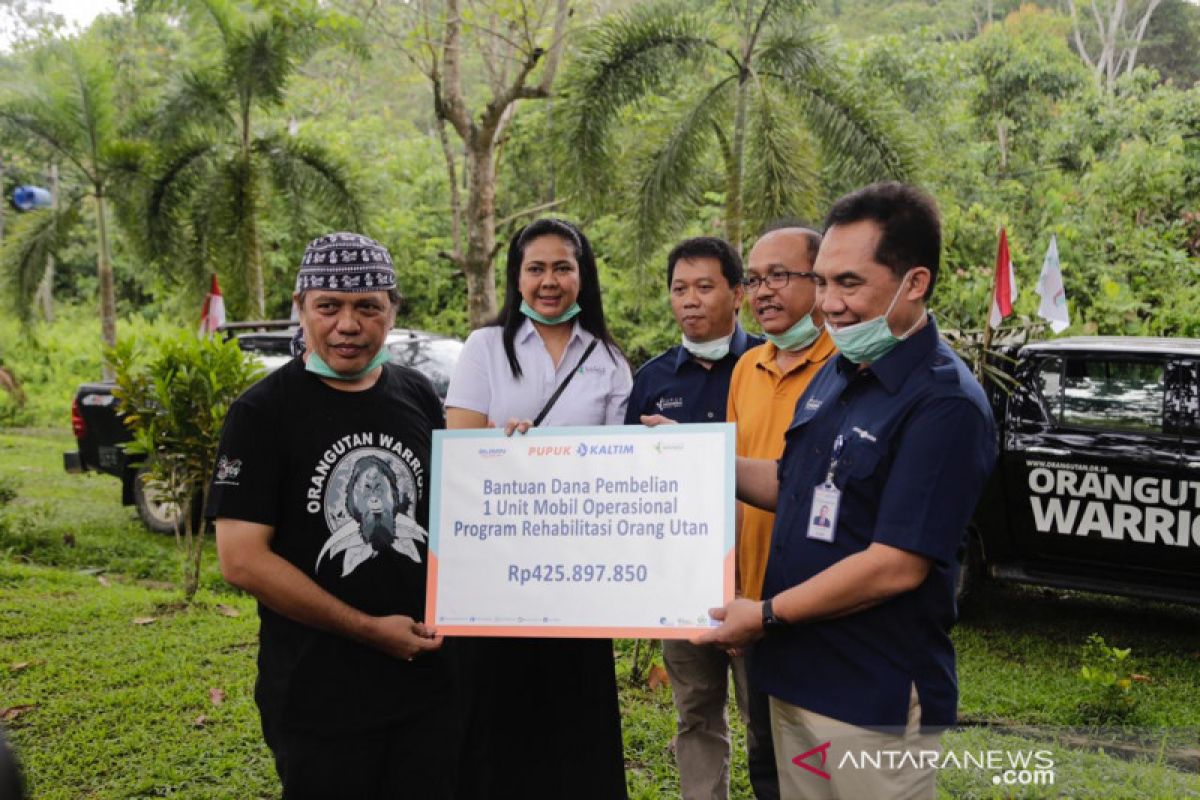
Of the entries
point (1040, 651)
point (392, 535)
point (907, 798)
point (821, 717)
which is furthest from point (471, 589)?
point (1040, 651)

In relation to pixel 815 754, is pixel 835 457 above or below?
above

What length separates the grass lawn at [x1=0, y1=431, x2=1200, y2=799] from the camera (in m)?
4.13

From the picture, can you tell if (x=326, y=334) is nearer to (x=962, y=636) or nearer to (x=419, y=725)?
(x=419, y=725)

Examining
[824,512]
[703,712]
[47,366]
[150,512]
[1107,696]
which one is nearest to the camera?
[824,512]

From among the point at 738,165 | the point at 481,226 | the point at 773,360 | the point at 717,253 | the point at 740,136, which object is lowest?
the point at 773,360

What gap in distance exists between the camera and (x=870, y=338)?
227 cm

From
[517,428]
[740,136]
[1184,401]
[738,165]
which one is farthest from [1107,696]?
[740,136]

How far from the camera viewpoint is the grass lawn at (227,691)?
4133 millimetres

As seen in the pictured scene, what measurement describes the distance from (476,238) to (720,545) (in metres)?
9.06

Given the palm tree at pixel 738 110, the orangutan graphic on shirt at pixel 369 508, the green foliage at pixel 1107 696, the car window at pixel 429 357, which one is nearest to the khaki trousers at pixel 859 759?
the orangutan graphic on shirt at pixel 369 508

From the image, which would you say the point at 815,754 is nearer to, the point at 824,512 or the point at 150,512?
the point at 824,512

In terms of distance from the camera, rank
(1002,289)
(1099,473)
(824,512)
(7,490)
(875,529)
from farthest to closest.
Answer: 1. (7,490)
2. (1002,289)
3. (1099,473)
4. (824,512)
5. (875,529)

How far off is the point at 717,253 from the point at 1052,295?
598 cm

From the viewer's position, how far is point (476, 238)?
1123cm
